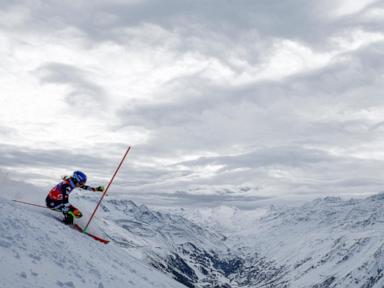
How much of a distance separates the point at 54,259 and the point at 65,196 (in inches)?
283

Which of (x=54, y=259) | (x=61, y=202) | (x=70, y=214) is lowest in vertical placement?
(x=54, y=259)

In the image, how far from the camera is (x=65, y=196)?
21.9 m

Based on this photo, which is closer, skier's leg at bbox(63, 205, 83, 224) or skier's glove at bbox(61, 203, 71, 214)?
skier's leg at bbox(63, 205, 83, 224)

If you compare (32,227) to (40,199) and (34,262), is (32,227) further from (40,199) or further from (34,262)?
(40,199)

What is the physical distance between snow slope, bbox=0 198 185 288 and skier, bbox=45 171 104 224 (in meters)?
0.99

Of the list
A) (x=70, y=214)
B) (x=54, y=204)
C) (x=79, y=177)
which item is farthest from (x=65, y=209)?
(x=79, y=177)

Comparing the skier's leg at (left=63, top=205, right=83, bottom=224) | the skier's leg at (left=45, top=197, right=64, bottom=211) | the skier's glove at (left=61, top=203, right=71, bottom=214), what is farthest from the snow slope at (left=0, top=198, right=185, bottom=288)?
the skier's leg at (left=63, top=205, right=83, bottom=224)

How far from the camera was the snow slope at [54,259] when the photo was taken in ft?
42.7

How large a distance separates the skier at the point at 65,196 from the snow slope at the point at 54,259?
0.99 m

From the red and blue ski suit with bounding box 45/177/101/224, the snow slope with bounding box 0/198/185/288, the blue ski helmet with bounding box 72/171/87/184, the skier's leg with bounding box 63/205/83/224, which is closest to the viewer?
the snow slope with bounding box 0/198/185/288

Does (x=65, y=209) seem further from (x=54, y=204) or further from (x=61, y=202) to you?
(x=54, y=204)

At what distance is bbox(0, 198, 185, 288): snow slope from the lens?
42.7 feet

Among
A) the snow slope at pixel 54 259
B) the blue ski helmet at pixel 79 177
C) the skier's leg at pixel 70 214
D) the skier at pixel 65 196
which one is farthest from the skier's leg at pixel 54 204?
the blue ski helmet at pixel 79 177

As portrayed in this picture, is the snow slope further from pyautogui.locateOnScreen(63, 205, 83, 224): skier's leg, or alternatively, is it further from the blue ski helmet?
the blue ski helmet
